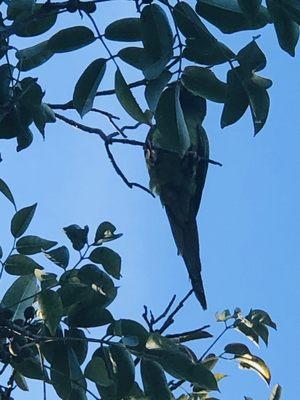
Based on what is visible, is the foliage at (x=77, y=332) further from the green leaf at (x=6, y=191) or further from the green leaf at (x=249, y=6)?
the green leaf at (x=249, y=6)

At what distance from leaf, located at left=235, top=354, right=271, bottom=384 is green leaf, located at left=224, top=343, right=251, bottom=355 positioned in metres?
0.03

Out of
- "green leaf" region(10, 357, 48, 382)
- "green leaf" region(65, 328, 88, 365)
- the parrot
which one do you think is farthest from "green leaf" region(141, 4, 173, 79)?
the parrot

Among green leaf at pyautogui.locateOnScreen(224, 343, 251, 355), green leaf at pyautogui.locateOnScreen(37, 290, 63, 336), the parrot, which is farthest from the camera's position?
the parrot

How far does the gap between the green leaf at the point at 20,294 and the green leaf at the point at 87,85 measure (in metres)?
0.52

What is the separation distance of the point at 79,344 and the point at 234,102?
76 centimetres

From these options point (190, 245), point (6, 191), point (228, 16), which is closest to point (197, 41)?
point (228, 16)

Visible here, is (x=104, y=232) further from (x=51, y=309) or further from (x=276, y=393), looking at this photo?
(x=276, y=393)

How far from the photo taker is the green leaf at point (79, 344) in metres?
2.29

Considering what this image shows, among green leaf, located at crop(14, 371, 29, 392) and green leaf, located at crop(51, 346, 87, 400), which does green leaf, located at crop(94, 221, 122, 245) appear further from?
green leaf, located at crop(14, 371, 29, 392)

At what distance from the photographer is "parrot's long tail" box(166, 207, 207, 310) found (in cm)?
362

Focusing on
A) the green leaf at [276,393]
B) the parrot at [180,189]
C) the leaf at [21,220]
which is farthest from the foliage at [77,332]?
the parrot at [180,189]

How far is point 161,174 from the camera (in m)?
4.07

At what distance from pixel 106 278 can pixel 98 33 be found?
0.68 metres

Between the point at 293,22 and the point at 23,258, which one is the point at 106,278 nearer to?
the point at 23,258
